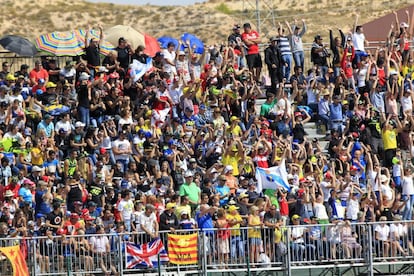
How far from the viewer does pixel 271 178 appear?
2861 centimetres

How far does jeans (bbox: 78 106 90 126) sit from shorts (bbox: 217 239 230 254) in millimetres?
5052

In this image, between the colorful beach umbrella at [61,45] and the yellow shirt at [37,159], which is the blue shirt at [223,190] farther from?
the colorful beach umbrella at [61,45]

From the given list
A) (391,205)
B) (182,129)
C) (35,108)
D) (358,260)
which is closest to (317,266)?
(358,260)

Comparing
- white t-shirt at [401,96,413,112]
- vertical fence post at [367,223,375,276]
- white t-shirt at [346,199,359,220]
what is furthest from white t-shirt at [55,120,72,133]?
white t-shirt at [401,96,413,112]

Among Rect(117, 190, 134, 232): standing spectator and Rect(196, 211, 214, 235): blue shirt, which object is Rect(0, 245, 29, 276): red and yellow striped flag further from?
Rect(196, 211, 214, 235): blue shirt

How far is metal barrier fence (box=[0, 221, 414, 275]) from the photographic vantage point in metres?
26.2

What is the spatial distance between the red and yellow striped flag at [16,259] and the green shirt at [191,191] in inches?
150

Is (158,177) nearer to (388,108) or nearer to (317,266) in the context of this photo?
(317,266)

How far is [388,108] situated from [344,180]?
389cm

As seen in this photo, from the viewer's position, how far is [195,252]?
87.2 ft

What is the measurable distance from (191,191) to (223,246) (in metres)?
1.89

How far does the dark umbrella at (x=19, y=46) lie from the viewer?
3312 centimetres

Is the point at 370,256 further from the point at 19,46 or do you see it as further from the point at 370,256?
the point at 19,46

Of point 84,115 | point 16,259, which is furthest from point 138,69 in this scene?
point 16,259
